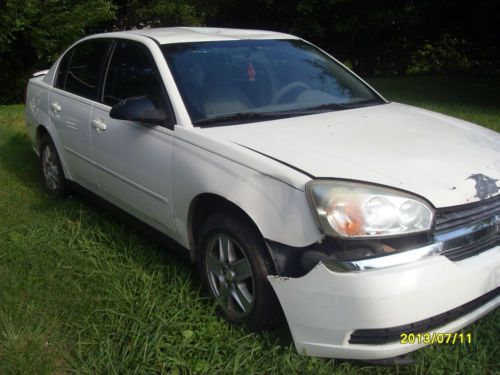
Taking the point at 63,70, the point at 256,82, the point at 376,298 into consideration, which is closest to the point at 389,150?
the point at 376,298

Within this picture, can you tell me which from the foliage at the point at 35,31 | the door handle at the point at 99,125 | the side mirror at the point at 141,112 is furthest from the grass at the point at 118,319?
the foliage at the point at 35,31

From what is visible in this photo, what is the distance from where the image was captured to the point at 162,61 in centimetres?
355

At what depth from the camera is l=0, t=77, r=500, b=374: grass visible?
105 inches

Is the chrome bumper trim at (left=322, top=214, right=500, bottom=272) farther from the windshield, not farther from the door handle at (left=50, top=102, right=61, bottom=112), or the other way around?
the door handle at (left=50, top=102, right=61, bottom=112)

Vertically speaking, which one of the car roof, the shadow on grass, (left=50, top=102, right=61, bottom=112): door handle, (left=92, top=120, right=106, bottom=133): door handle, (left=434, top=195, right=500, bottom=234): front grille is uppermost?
the car roof

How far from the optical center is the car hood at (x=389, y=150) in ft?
8.20

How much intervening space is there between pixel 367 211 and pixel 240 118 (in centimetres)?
117

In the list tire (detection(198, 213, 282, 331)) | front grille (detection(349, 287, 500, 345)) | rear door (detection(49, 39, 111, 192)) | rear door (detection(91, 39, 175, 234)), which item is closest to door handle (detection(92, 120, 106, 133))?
rear door (detection(91, 39, 175, 234))

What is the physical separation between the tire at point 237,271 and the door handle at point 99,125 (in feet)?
4.29

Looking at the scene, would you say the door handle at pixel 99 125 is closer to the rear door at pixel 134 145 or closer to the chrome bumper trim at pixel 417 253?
the rear door at pixel 134 145

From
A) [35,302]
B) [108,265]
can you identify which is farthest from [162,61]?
[35,302]

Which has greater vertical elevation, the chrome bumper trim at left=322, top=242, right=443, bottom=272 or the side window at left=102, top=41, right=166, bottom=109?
the side window at left=102, top=41, right=166, bottom=109

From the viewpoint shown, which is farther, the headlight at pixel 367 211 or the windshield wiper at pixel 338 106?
the windshield wiper at pixel 338 106

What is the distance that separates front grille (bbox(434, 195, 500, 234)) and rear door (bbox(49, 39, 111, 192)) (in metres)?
2.64
